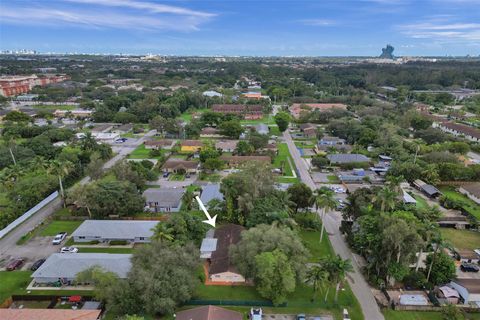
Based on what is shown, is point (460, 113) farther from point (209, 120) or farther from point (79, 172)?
point (79, 172)

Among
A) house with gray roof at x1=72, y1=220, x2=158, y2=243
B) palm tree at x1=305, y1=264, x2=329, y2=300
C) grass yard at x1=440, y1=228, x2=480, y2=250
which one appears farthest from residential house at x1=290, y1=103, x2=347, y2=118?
palm tree at x1=305, y1=264, x2=329, y2=300

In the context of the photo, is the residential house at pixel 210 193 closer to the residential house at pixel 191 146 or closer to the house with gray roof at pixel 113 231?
the house with gray roof at pixel 113 231

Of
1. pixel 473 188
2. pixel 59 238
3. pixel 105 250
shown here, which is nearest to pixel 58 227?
pixel 59 238

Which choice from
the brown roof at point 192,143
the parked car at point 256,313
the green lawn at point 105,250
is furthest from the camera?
the brown roof at point 192,143

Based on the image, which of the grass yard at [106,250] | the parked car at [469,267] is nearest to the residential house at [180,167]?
the grass yard at [106,250]

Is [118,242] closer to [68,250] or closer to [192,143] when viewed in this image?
[68,250]

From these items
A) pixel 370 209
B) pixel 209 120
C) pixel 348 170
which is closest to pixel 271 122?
pixel 209 120
